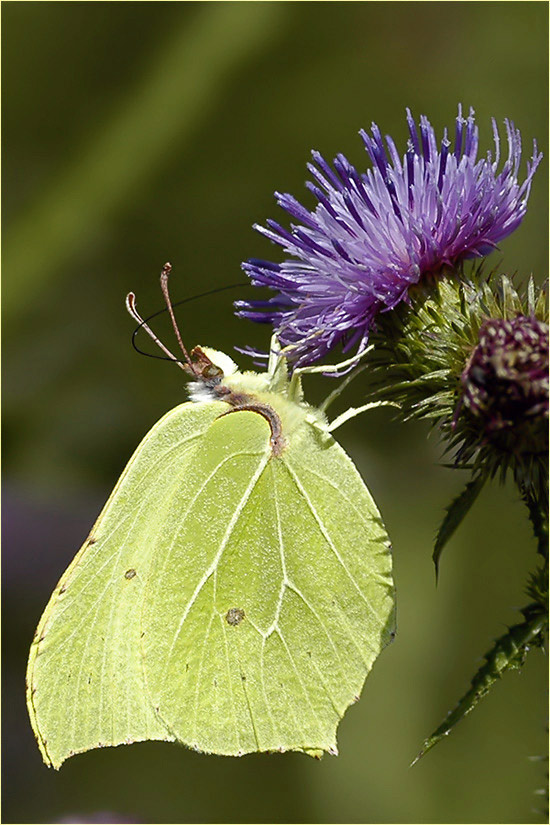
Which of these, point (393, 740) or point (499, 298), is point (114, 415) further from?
point (499, 298)

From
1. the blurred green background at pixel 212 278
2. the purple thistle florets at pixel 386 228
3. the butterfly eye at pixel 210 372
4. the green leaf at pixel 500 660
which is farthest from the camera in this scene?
the blurred green background at pixel 212 278

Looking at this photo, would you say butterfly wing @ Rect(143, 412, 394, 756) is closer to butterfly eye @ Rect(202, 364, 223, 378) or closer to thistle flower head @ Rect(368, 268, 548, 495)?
butterfly eye @ Rect(202, 364, 223, 378)

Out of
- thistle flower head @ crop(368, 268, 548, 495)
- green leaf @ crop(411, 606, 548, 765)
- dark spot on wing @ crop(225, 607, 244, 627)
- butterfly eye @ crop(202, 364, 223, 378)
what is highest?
butterfly eye @ crop(202, 364, 223, 378)

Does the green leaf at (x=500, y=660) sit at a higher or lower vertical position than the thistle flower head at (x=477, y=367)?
lower

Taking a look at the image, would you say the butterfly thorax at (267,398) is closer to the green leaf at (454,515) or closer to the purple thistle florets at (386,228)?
the purple thistle florets at (386,228)

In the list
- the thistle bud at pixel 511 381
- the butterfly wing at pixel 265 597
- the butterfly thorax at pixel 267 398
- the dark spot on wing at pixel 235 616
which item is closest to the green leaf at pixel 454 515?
the thistle bud at pixel 511 381

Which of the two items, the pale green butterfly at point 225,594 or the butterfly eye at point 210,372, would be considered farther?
the butterfly eye at point 210,372

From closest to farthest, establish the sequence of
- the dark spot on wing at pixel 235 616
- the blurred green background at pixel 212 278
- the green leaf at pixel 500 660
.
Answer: the green leaf at pixel 500 660 → the dark spot on wing at pixel 235 616 → the blurred green background at pixel 212 278

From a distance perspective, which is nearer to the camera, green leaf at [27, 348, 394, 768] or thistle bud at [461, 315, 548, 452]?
thistle bud at [461, 315, 548, 452]

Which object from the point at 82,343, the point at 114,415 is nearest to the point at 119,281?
the point at 82,343

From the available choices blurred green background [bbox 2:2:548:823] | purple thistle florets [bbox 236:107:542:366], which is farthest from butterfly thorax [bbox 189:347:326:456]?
blurred green background [bbox 2:2:548:823]

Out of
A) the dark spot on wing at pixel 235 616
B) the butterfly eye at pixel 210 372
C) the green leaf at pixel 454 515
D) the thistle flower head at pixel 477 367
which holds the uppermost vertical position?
the butterfly eye at pixel 210 372
